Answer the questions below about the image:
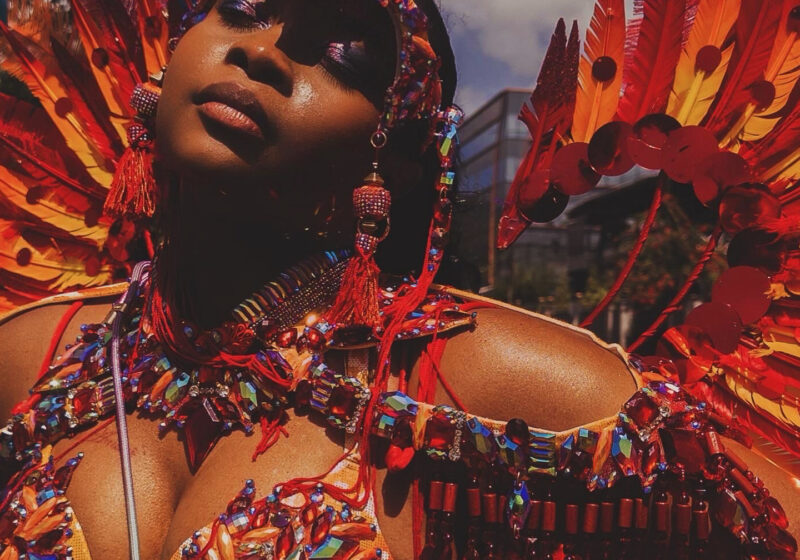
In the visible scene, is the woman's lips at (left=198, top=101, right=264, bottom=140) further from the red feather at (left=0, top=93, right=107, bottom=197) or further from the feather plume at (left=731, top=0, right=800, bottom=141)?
the feather plume at (left=731, top=0, right=800, bottom=141)

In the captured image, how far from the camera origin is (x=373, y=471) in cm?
129

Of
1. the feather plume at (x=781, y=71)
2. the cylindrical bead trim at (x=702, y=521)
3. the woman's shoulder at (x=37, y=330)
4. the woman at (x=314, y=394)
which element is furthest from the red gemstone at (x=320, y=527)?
the feather plume at (x=781, y=71)

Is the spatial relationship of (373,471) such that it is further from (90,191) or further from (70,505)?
(90,191)

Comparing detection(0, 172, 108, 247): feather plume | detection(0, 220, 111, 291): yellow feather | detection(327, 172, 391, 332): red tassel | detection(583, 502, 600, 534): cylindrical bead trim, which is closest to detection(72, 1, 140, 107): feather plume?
detection(0, 172, 108, 247): feather plume

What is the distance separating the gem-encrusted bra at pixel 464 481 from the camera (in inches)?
47.7

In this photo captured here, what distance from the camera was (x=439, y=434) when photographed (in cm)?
125

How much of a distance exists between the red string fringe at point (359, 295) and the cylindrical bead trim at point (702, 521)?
68 centimetres

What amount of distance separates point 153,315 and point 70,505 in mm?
396

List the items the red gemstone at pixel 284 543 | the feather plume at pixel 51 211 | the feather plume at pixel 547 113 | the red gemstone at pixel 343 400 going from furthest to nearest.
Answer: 1. the feather plume at pixel 51 211
2. the feather plume at pixel 547 113
3. the red gemstone at pixel 343 400
4. the red gemstone at pixel 284 543

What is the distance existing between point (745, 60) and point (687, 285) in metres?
0.47

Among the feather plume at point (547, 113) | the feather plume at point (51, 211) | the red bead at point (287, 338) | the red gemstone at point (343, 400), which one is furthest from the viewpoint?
the feather plume at point (51, 211)

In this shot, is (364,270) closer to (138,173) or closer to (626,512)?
(138,173)

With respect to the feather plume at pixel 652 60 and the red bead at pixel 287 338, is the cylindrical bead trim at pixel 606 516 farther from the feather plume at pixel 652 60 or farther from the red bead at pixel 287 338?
the feather plume at pixel 652 60

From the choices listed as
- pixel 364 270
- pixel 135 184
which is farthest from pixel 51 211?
pixel 364 270
